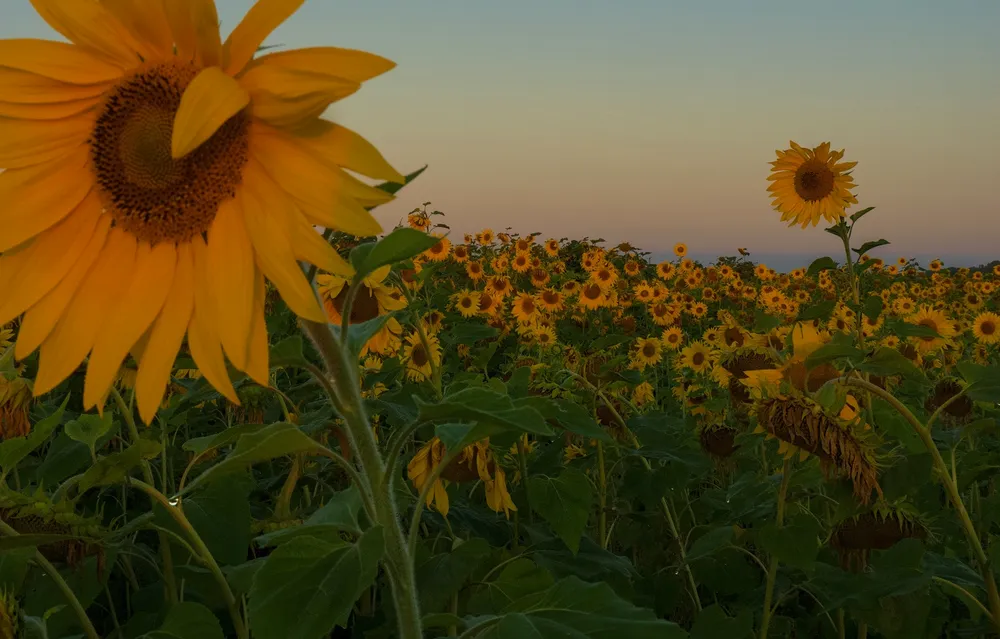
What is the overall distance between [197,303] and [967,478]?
206 cm

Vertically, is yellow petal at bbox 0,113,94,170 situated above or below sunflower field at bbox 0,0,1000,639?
above

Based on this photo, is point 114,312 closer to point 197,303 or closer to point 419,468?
point 197,303

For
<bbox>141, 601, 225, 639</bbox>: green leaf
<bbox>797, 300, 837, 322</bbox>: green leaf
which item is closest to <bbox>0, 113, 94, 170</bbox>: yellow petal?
<bbox>141, 601, 225, 639</bbox>: green leaf

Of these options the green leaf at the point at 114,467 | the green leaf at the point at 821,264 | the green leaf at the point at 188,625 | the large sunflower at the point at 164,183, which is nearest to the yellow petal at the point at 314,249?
the large sunflower at the point at 164,183

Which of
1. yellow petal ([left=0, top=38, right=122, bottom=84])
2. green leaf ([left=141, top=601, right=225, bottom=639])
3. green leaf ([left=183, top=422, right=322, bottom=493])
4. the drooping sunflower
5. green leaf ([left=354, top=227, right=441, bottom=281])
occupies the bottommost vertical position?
green leaf ([left=141, top=601, right=225, bottom=639])

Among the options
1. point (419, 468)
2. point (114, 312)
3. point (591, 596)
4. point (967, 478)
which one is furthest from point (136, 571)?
point (967, 478)

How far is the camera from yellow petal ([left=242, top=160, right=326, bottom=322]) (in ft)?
3.02

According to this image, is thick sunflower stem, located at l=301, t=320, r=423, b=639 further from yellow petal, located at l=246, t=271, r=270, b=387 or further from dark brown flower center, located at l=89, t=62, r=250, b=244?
dark brown flower center, located at l=89, t=62, r=250, b=244

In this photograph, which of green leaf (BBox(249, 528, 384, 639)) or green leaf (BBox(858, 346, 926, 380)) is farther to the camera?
green leaf (BBox(858, 346, 926, 380))

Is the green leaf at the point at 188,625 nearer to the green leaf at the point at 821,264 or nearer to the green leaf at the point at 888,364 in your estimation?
the green leaf at the point at 888,364

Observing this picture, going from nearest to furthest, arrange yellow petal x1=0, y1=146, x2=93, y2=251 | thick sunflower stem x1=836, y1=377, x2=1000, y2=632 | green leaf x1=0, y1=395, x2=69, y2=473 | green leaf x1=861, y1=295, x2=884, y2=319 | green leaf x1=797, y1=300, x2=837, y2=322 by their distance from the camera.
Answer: yellow petal x1=0, y1=146, x2=93, y2=251, green leaf x1=0, y1=395, x2=69, y2=473, thick sunflower stem x1=836, y1=377, x2=1000, y2=632, green leaf x1=797, y1=300, x2=837, y2=322, green leaf x1=861, y1=295, x2=884, y2=319

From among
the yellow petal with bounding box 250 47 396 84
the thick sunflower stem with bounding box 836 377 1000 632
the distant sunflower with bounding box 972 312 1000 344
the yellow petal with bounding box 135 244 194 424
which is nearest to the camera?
the yellow petal with bounding box 250 47 396 84

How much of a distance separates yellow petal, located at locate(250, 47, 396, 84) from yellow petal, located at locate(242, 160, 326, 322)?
136 mm

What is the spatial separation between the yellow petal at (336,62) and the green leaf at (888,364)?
4.83 feet
